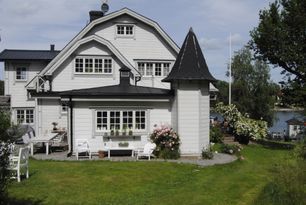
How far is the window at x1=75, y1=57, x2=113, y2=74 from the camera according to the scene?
27516mm

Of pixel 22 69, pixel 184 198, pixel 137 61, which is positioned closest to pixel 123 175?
pixel 184 198

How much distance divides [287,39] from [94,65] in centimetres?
1275

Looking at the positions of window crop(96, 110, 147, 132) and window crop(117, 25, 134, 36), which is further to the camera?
window crop(117, 25, 134, 36)

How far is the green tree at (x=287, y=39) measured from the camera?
96.0ft

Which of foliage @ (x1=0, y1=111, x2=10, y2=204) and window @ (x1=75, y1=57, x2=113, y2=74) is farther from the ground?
window @ (x1=75, y1=57, x2=113, y2=74)

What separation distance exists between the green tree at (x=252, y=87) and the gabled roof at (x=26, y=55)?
36.5 metres

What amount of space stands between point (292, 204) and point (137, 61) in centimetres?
2187

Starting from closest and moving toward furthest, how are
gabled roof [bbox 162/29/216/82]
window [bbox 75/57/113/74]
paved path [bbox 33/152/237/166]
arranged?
1. paved path [bbox 33/152/237/166]
2. gabled roof [bbox 162/29/216/82]
3. window [bbox 75/57/113/74]

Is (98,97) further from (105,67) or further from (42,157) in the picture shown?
(105,67)

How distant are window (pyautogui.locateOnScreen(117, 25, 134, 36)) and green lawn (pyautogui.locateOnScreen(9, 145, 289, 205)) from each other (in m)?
14.8

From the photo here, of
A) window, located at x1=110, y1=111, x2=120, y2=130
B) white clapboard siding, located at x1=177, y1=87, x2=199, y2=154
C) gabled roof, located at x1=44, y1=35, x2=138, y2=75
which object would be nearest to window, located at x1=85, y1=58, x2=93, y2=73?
gabled roof, located at x1=44, y1=35, x2=138, y2=75

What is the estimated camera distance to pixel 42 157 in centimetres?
2042

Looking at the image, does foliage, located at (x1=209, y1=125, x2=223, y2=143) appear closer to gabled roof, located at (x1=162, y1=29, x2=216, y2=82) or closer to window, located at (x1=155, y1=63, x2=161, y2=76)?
window, located at (x1=155, y1=63, x2=161, y2=76)

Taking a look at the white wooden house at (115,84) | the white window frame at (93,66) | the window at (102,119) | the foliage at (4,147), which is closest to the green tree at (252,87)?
the white wooden house at (115,84)
